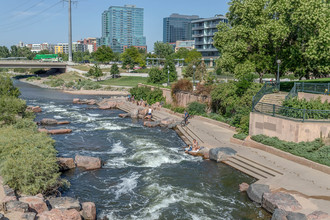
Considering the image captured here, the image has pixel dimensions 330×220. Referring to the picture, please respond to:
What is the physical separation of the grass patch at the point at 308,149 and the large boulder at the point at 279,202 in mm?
4693

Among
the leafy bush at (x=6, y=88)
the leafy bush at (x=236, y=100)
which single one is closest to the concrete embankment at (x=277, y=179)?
the leafy bush at (x=236, y=100)

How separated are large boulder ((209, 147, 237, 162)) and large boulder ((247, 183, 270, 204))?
17.4ft

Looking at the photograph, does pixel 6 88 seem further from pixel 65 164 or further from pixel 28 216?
pixel 28 216

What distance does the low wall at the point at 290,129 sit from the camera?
20.3 metres

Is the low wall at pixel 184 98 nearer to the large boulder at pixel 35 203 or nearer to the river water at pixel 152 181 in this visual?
the river water at pixel 152 181

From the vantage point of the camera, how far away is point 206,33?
104 metres

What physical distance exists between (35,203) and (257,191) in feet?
34.0

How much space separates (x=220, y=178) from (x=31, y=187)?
10.5 meters

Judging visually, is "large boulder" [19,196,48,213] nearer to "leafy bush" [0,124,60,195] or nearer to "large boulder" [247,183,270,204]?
"leafy bush" [0,124,60,195]

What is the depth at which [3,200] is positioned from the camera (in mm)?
12531

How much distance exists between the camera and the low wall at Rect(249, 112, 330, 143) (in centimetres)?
2028

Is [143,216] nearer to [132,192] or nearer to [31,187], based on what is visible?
[132,192]

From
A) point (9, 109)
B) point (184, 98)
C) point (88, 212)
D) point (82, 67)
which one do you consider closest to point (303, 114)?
point (88, 212)

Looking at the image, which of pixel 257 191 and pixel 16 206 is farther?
pixel 257 191
